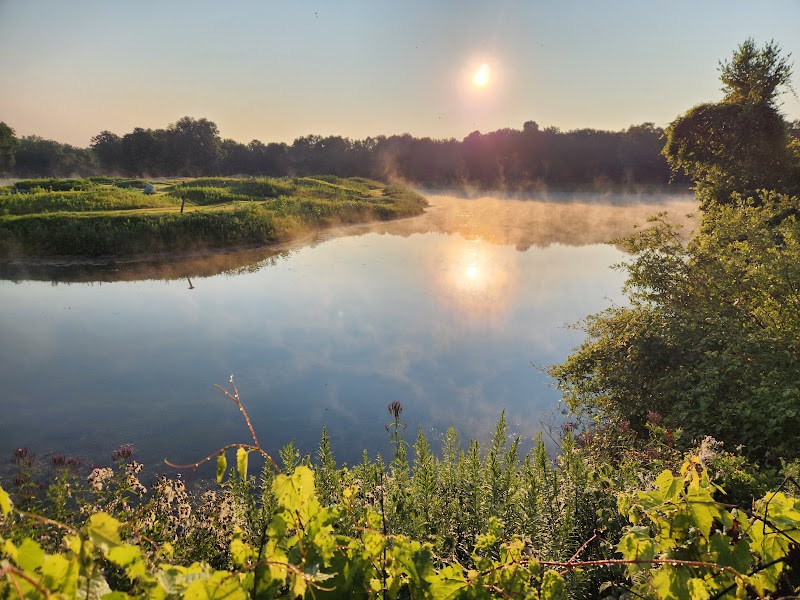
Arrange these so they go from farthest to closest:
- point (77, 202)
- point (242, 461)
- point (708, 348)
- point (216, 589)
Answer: point (77, 202), point (708, 348), point (242, 461), point (216, 589)

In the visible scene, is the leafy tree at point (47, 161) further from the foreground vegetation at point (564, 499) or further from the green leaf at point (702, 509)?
the green leaf at point (702, 509)

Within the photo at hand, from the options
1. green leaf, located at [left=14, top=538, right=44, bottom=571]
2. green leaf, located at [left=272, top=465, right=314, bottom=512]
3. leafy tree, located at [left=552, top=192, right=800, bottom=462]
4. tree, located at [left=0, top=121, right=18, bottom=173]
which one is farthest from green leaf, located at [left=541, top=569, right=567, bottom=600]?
tree, located at [left=0, top=121, right=18, bottom=173]

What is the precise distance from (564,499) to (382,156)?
88358 millimetres

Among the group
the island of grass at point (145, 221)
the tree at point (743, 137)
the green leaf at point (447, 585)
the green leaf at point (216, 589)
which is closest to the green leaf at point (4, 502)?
the green leaf at point (216, 589)

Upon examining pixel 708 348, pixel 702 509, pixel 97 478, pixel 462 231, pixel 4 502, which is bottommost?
pixel 97 478

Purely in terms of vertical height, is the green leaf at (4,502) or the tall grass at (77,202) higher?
the tall grass at (77,202)

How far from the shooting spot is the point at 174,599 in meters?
1.17

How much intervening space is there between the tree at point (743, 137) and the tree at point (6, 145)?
76.4m

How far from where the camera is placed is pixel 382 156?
8725 cm

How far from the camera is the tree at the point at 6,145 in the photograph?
58.5m

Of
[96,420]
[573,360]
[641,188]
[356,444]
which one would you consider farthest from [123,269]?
[641,188]

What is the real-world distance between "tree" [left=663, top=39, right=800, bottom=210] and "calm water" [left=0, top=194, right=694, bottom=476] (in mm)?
5104

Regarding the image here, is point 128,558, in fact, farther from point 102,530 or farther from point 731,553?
point 731,553

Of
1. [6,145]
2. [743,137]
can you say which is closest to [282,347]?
[743,137]
